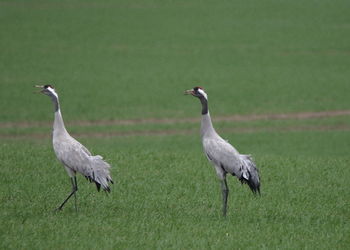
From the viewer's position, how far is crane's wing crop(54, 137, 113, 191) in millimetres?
10750

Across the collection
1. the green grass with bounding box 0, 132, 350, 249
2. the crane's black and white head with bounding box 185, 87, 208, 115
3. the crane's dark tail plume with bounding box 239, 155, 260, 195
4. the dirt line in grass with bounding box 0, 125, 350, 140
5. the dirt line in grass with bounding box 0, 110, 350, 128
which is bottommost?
the dirt line in grass with bounding box 0, 125, 350, 140

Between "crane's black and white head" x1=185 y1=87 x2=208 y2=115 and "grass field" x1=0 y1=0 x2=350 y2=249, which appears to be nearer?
"grass field" x1=0 y1=0 x2=350 y2=249

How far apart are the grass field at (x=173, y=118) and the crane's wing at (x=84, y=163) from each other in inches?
23.2

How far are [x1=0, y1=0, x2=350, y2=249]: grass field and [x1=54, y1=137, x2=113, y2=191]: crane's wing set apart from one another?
588mm

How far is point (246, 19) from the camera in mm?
45406

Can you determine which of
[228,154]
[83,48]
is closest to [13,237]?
[228,154]

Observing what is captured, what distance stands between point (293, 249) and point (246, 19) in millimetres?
36930

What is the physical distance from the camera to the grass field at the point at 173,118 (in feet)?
34.1

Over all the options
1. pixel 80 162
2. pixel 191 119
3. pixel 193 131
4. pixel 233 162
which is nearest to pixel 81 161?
pixel 80 162

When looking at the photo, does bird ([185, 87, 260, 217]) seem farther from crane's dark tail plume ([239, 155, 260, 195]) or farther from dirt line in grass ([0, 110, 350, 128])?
dirt line in grass ([0, 110, 350, 128])

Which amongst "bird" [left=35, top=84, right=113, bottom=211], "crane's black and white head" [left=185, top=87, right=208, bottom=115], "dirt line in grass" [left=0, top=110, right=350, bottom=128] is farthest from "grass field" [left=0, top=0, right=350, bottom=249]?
"crane's black and white head" [left=185, top=87, right=208, bottom=115]

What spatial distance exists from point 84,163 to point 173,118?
58.1ft

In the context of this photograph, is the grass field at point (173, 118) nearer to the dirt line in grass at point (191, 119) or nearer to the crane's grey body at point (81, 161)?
the dirt line in grass at point (191, 119)

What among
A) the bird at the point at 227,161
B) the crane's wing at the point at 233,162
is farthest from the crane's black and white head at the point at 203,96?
the crane's wing at the point at 233,162
